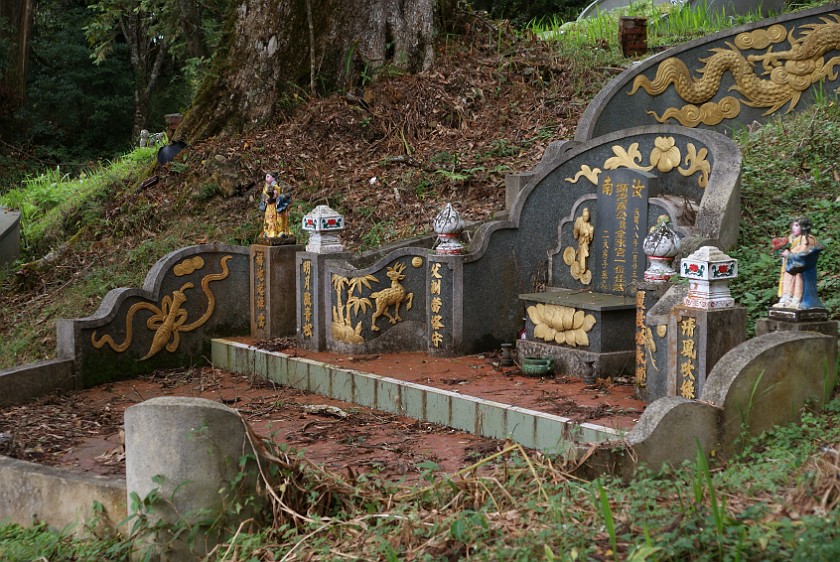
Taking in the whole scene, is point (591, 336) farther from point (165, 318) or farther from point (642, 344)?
point (165, 318)

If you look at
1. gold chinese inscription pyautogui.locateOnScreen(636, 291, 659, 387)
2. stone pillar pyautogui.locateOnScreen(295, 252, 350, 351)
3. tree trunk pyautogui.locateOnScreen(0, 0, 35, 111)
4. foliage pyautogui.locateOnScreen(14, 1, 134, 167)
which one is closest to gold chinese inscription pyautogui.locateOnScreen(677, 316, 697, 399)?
gold chinese inscription pyautogui.locateOnScreen(636, 291, 659, 387)

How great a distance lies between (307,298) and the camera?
10.9 metres

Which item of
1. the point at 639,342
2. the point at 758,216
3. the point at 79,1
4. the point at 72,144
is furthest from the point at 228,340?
the point at 79,1

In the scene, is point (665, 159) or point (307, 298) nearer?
point (665, 159)

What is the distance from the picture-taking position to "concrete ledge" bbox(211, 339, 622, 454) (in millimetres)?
7707

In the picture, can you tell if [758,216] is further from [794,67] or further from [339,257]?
[339,257]

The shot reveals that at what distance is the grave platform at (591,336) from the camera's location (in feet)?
30.2

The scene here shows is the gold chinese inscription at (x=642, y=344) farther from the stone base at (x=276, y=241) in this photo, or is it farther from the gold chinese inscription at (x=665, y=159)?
the stone base at (x=276, y=241)

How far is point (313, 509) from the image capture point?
5992mm

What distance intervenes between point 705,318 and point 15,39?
2028 cm

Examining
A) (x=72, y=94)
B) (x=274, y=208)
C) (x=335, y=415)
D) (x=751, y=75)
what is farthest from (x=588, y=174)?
(x=72, y=94)

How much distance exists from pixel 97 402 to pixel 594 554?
249 inches

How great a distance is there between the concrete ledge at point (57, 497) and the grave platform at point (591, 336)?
434 centimetres

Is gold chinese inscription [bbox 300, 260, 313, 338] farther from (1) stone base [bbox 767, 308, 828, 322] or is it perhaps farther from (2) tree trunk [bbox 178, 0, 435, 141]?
(1) stone base [bbox 767, 308, 828, 322]
